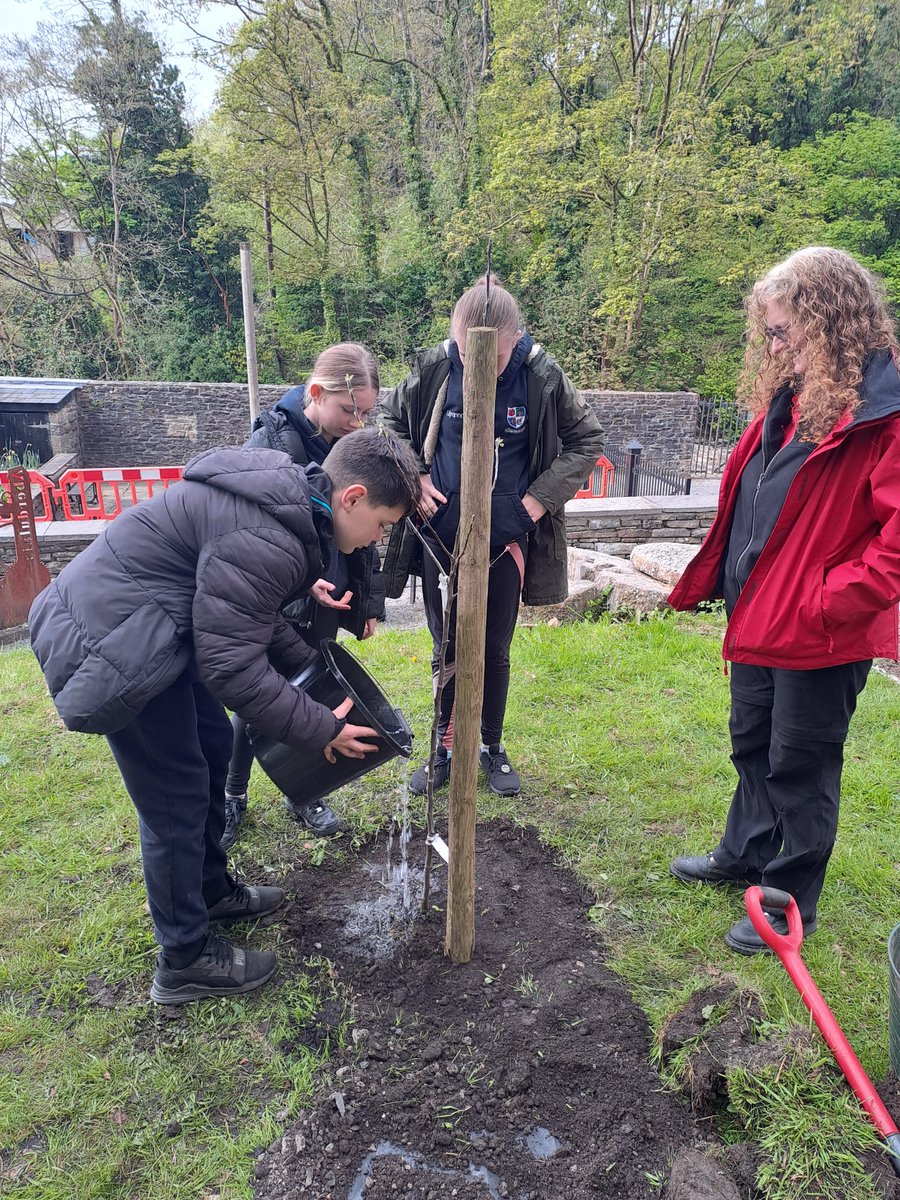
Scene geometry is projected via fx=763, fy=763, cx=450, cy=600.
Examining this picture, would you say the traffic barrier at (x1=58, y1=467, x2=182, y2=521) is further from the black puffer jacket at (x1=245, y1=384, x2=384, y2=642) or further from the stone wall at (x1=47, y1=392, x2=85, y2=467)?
the black puffer jacket at (x1=245, y1=384, x2=384, y2=642)

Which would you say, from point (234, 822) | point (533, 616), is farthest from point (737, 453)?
point (533, 616)

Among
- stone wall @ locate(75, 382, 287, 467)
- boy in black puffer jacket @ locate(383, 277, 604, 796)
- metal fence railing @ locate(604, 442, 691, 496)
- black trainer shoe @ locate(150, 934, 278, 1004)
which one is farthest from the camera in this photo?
stone wall @ locate(75, 382, 287, 467)

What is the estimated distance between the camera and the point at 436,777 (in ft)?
10.4

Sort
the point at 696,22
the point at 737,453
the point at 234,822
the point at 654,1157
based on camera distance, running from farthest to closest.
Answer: the point at 696,22, the point at 234,822, the point at 737,453, the point at 654,1157

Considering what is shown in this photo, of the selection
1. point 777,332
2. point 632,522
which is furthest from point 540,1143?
point 632,522

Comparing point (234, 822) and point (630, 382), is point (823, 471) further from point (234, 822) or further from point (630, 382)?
point (630, 382)

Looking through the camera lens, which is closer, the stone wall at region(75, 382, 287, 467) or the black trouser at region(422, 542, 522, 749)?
the black trouser at region(422, 542, 522, 749)

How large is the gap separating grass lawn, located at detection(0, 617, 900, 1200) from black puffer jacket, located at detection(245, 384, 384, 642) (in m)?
0.91

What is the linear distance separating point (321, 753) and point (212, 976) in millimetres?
740

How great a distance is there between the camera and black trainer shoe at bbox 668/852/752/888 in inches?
107

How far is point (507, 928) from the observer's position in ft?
8.24

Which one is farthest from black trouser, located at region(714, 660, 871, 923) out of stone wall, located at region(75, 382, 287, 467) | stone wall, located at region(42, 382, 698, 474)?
stone wall, located at region(75, 382, 287, 467)

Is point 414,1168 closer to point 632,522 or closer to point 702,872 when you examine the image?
point 702,872

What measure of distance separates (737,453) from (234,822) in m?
2.29
